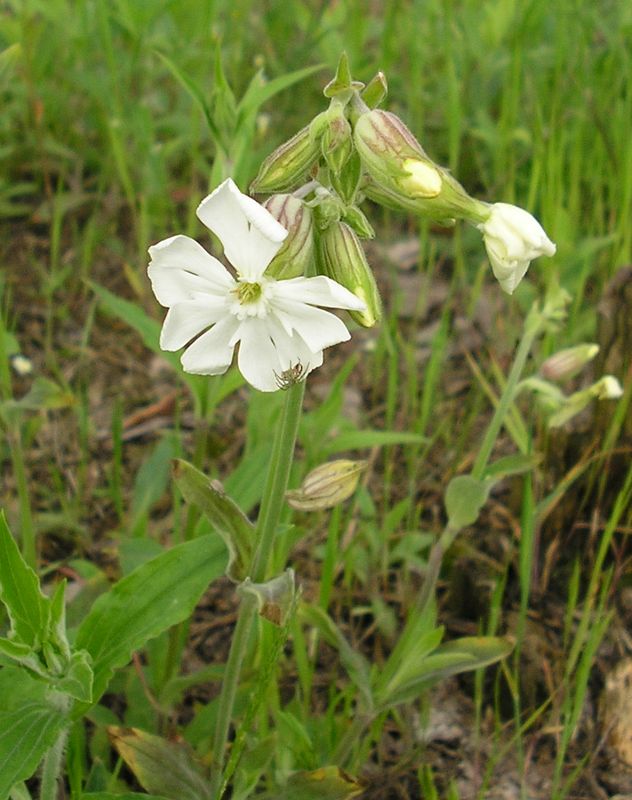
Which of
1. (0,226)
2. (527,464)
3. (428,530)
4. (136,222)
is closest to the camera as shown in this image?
(527,464)

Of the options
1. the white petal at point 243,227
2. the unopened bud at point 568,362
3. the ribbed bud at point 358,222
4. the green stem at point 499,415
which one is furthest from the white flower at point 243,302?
the unopened bud at point 568,362

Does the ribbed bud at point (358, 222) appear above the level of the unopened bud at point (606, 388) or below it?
above

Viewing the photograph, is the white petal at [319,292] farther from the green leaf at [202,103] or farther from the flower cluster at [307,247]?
the green leaf at [202,103]

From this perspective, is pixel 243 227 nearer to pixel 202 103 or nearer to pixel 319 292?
pixel 319 292

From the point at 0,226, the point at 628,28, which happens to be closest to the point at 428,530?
the point at 628,28

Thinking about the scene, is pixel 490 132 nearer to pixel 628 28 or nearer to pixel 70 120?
pixel 628 28

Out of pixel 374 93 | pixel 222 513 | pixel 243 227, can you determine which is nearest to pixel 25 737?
pixel 222 513

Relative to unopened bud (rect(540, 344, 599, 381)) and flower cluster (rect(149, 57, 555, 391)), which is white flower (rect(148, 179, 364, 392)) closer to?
flower cluster (rect(149, 57, 555, 391))

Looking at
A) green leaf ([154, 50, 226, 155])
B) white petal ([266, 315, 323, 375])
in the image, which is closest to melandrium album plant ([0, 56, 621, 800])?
white petal ([266, 315, 323, 375])
